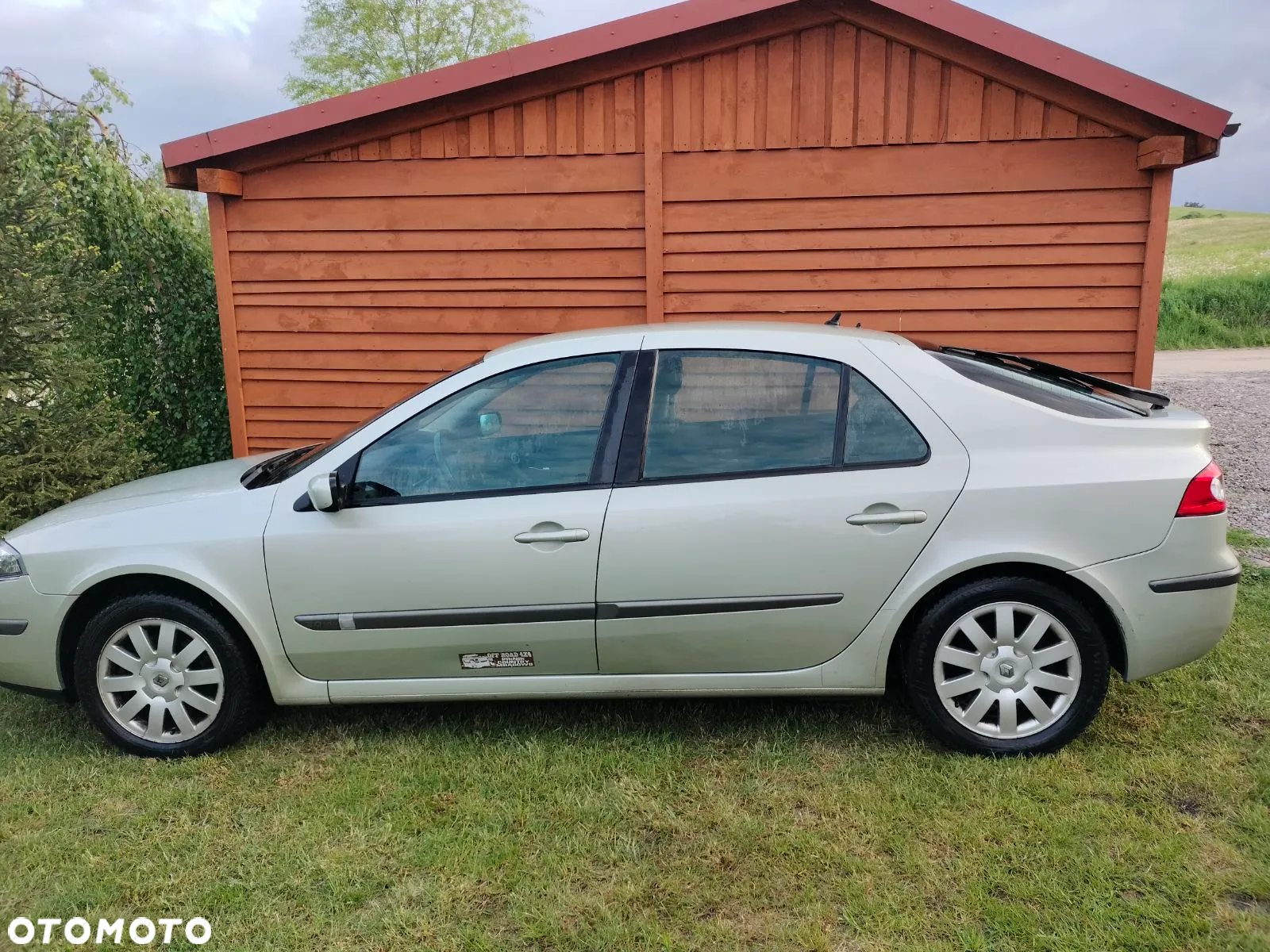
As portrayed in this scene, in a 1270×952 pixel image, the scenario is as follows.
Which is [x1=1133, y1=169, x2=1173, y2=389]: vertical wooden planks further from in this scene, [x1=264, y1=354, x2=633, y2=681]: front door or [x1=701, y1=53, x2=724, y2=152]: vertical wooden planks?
[x1=264, y1=354, x2=633, y2=681]: front door

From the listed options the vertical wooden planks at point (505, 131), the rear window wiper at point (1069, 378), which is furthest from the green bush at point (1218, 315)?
the rear window wiper at point (1069, 378)

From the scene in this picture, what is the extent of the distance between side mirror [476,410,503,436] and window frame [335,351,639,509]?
112 mm

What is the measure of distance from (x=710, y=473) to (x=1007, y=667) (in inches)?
48.9

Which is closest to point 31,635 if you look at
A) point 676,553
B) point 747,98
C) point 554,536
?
point 554,536

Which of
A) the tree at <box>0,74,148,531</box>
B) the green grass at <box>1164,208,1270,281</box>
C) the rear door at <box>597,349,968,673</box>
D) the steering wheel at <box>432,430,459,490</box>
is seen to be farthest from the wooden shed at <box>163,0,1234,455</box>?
the green grass at <box>1164,208,1270,281</box>

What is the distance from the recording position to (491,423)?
3410 mm

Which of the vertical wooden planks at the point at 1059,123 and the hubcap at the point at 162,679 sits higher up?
the vertical wooden planks at the point at 1059,123

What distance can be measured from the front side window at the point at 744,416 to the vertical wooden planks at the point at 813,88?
3.03 meters

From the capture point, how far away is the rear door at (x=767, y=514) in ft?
10.3

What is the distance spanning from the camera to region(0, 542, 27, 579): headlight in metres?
3.44

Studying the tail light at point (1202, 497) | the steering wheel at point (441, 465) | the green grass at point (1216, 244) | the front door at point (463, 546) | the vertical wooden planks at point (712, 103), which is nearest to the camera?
the tail light at point (1202, 497)

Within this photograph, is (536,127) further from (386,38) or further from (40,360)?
(386,38)

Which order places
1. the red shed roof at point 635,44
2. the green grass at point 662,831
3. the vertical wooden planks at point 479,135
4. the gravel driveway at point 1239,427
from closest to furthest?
the green grass at point 662,831
the red shed roof at point 635,44
the vertical wooden planks at point 479,135
the gravel driveway at point 1239,427

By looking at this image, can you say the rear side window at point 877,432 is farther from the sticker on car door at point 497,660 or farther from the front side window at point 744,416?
the sticker on car door at point 497,660
